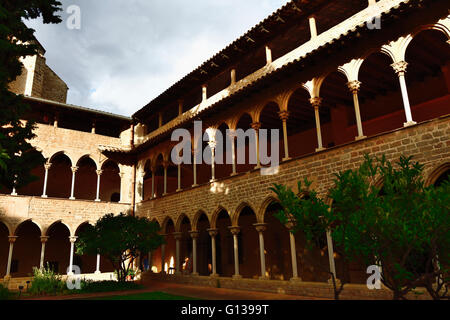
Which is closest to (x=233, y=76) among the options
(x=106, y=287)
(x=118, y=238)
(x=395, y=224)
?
(x=118, y=238)

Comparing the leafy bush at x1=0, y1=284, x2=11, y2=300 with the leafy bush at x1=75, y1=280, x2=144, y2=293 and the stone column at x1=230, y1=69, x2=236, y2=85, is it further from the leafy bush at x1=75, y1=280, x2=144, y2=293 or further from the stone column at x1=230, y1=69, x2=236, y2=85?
the stone column at x1=230, y1=69, x2=236, y2=85

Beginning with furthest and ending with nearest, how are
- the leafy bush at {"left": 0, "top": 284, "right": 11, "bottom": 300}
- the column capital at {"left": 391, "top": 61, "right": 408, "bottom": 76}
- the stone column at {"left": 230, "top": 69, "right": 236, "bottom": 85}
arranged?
the stone column at {"left": 230, "top": 69, "right": 236, "bottom": 85}
the leafy bush at {"left": 0, "top": 284, "right": 11, "bottom": 300}
the column capital at {"left": 391, "top": 61, "right": 408, "bottom": 76}

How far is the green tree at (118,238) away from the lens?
12.8 metres

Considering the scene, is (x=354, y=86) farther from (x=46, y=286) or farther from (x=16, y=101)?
Result: (x=46, y=286)

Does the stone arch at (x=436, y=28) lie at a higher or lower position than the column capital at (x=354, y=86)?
higher

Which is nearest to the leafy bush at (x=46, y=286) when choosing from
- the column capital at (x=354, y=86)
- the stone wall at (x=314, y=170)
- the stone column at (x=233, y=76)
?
the stone wall at (x=314, y=170)

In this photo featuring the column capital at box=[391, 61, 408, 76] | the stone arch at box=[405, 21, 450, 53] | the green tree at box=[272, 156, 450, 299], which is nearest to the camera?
the green tree at box=[272, 156, 450, 299]

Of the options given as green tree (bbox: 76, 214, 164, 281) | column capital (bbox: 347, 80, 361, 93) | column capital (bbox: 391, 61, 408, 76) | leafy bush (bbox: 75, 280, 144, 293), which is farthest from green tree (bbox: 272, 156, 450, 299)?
leafy bush (bbox: 75, 280, 144, 293)

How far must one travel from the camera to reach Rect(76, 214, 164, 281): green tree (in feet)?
42.1

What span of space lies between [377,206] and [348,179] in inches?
→ 18.8

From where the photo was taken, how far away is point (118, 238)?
1288 centimetres

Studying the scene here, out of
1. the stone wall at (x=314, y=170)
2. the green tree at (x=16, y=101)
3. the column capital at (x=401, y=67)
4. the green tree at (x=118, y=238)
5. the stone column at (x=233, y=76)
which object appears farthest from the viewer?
the stone column at (x=233, y=76)

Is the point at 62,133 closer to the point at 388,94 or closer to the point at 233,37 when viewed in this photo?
the point at 233,37

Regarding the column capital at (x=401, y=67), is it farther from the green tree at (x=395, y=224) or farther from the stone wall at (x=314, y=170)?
the green tree at (x=395, y=224)
